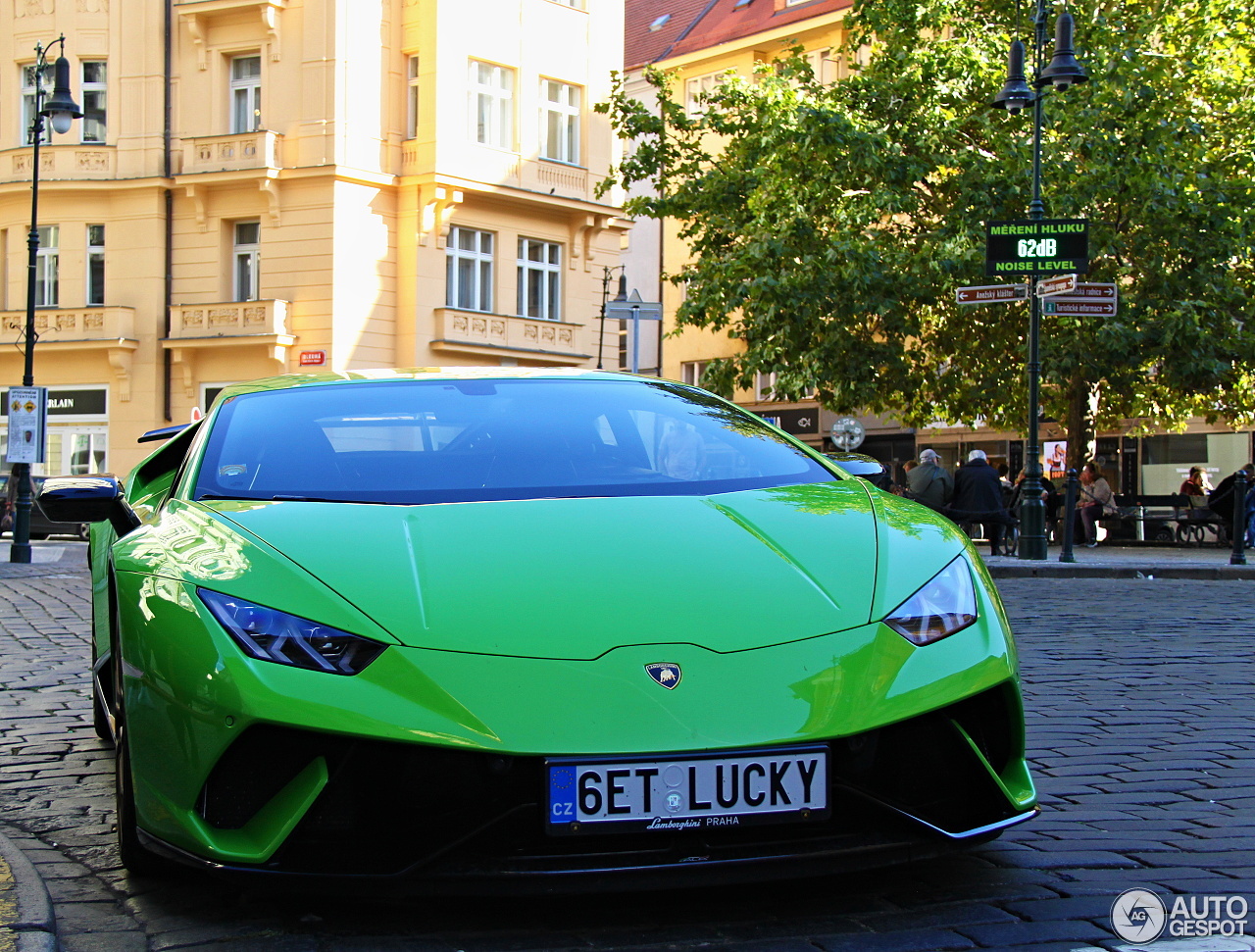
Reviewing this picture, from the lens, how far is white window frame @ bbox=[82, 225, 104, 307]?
113 feet

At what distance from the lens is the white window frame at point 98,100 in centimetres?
3422

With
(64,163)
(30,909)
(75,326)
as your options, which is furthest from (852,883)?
(64,163)

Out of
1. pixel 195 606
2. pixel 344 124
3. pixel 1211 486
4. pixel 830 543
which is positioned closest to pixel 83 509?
pixel 195 606

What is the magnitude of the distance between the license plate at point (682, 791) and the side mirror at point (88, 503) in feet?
6.34

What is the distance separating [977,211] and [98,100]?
19757 mm

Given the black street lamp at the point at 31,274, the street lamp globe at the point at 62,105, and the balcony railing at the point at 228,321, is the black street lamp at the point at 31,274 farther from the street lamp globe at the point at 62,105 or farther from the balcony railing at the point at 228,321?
the balcony railing at the point at 228,321

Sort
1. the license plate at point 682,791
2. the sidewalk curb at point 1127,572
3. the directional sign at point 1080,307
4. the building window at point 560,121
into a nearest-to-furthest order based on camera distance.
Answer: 1. the license plate at point 682,791
2. the sidewalk curb at point 1127,572
3. the directional sign at point 1080,307
4. the building window at point 560,121

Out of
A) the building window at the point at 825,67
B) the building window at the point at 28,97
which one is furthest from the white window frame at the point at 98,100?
the building window at the point at 825,67

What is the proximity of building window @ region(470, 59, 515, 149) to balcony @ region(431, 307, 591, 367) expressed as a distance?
12.8 ft

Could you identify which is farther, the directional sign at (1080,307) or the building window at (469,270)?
the building window at (469,270)

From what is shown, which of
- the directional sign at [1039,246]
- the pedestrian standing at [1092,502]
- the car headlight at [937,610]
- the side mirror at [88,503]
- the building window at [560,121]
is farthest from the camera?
the building window at [560,121]

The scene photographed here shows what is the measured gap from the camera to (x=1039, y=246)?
18.1 m

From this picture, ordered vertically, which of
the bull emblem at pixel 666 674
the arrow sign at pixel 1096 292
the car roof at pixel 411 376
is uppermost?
the arrow sign at pixel 1096 292

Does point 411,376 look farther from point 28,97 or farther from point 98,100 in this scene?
point 28,97
